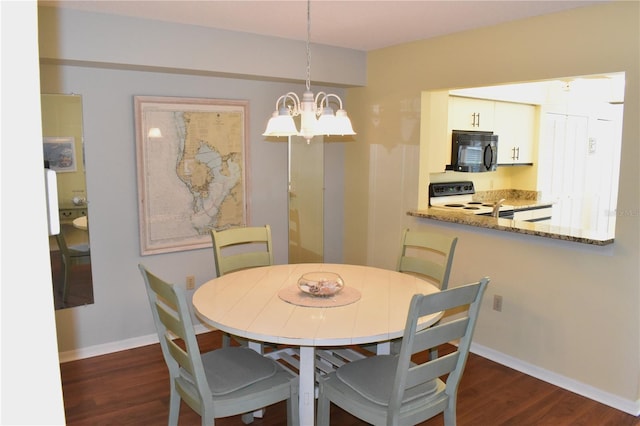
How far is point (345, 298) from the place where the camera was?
251 centimetres

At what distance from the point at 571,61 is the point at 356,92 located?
2.01 metres

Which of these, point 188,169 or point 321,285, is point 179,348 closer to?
point 321,285

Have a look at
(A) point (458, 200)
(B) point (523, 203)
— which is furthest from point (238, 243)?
(B) point (523, 203)

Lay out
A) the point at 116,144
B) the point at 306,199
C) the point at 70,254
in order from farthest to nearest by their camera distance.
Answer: the point at 306,199, the point at 116,144, the point at 70,254

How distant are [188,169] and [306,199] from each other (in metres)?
1.20

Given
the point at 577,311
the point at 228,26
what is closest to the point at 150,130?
Answer: the point at 228,26

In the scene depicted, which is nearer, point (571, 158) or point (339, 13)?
point (339, 13)

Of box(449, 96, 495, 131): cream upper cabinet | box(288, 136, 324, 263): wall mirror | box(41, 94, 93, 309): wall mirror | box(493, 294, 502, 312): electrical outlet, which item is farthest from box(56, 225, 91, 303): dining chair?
box(449, 96, 495, 131): cream upper cabinet

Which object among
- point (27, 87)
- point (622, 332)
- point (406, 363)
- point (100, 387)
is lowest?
point (100, 387)

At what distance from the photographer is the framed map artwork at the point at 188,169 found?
12.3 ft

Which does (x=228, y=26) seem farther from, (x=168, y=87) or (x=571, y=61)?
(x=571, y=61)

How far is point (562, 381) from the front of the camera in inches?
127

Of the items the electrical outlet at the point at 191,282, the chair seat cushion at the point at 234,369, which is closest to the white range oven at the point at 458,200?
the electrical outlet at the point at 191,282

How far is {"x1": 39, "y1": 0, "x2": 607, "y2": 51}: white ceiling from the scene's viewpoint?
9.68ft
